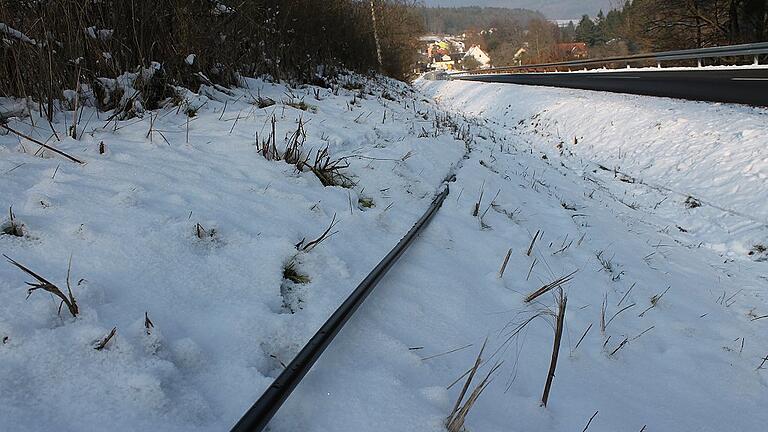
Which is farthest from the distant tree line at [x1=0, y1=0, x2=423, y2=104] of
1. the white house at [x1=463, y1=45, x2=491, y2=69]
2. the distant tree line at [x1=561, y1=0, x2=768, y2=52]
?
the white house at [x1=463, y1=45, x2=491, y2=69]

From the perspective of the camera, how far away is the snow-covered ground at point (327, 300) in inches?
51.7

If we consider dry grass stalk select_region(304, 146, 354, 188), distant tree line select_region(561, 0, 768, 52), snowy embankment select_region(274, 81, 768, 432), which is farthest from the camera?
distant tree line select_region(561, 0, 768, 52)

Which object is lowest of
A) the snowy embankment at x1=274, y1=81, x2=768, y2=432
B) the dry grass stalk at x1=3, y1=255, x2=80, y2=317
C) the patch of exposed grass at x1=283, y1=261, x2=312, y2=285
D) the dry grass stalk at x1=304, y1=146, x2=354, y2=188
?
the snowy embankment at x1=274, y1=81, x2=768, y2=432

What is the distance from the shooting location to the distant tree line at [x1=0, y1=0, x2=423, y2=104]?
3.07 metres

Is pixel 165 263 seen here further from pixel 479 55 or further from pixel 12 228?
pixel 479 55

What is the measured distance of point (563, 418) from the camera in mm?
1666

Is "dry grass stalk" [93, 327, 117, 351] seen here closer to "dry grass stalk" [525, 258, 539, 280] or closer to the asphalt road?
"dry grass stalk" [525, 258, 539, 280]

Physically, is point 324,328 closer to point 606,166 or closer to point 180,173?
point 180,173

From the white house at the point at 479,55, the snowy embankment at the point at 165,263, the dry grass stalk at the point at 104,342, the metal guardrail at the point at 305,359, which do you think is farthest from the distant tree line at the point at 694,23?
the white house at the point at 479,55

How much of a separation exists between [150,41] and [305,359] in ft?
12.7

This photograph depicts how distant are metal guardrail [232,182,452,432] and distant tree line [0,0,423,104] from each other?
8.54 feet

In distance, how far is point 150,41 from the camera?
4117 millimetres

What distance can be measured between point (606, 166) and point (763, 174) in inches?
109

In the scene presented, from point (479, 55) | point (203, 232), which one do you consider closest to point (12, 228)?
point (203, 232)
